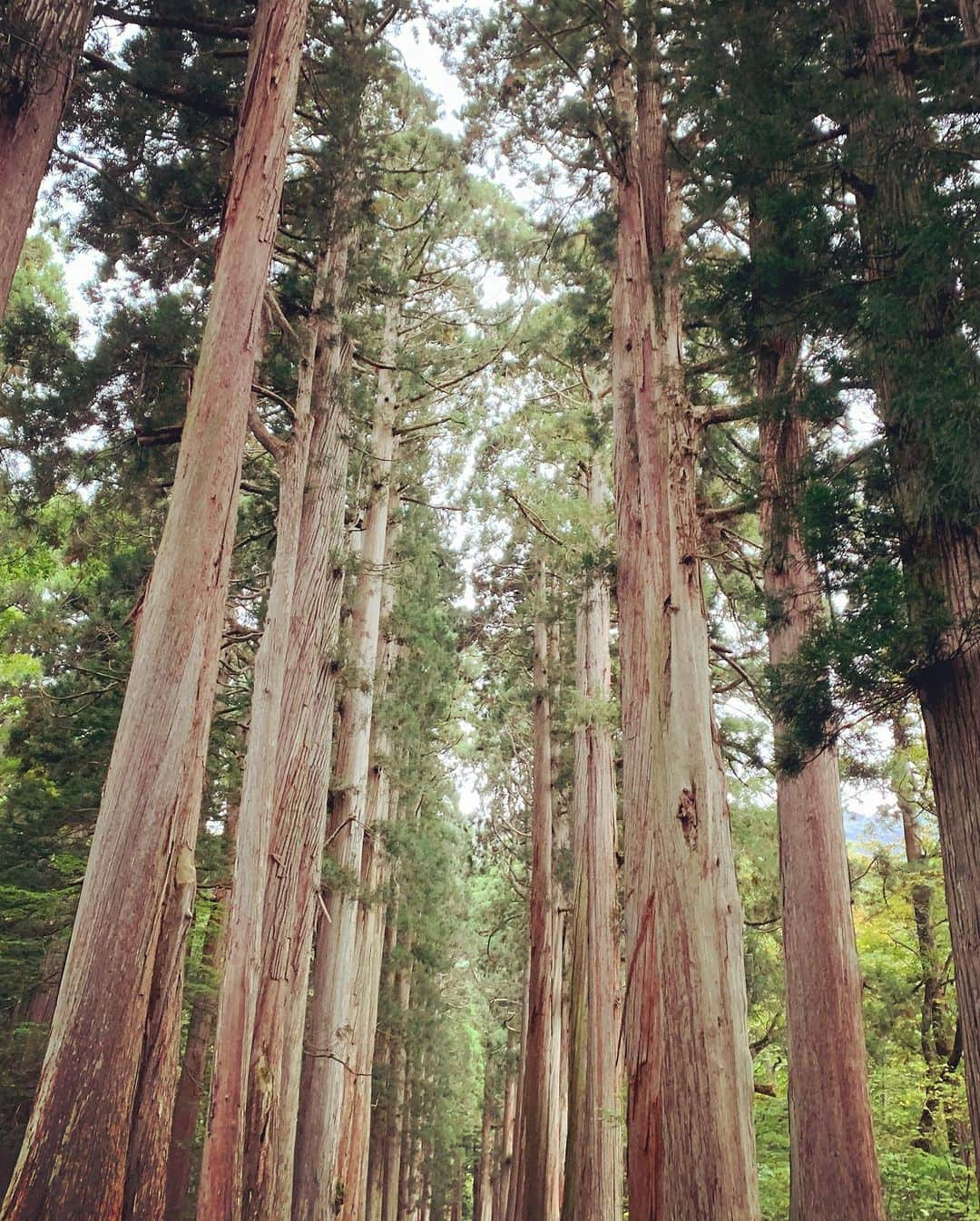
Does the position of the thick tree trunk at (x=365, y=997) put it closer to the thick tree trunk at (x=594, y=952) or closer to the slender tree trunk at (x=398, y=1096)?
the thick tree trunk at (x=594, y=952)

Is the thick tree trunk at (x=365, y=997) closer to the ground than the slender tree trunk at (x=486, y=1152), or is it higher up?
higher up

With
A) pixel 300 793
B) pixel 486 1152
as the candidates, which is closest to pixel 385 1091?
pixel 300 793

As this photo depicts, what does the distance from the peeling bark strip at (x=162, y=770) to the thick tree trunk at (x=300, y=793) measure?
81.9 inches

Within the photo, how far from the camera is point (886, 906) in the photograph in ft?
37.8

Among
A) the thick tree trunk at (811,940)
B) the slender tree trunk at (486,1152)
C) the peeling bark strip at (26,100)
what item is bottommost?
the slender tree trunk at (486,1152)

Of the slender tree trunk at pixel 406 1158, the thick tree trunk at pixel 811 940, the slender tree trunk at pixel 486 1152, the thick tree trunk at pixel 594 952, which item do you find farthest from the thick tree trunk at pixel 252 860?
the slender tree trunk at pixel 486 1152

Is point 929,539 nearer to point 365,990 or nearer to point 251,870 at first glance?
point 251,870

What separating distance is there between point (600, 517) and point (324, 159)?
17.6 feet

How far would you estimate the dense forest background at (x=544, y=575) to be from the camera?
4.15 meters

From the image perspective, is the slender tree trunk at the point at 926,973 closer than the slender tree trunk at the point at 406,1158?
Yes

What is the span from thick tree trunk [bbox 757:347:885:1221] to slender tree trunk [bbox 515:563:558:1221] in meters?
5.85

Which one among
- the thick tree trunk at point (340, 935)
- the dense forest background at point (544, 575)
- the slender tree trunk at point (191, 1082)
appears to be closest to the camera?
the dense forest background at point (544, 575)

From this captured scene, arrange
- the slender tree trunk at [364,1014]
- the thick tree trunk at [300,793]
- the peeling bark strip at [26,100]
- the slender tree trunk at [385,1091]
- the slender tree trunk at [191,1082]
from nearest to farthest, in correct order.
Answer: the peeling bark strip at [26,100], the thick tree trunk at [300,793], the slender tree trunk at [364,1014], the slender tree trunk at [191,1082], the slender tree trunk at [385,1091]

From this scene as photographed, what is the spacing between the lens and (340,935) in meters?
9.04
